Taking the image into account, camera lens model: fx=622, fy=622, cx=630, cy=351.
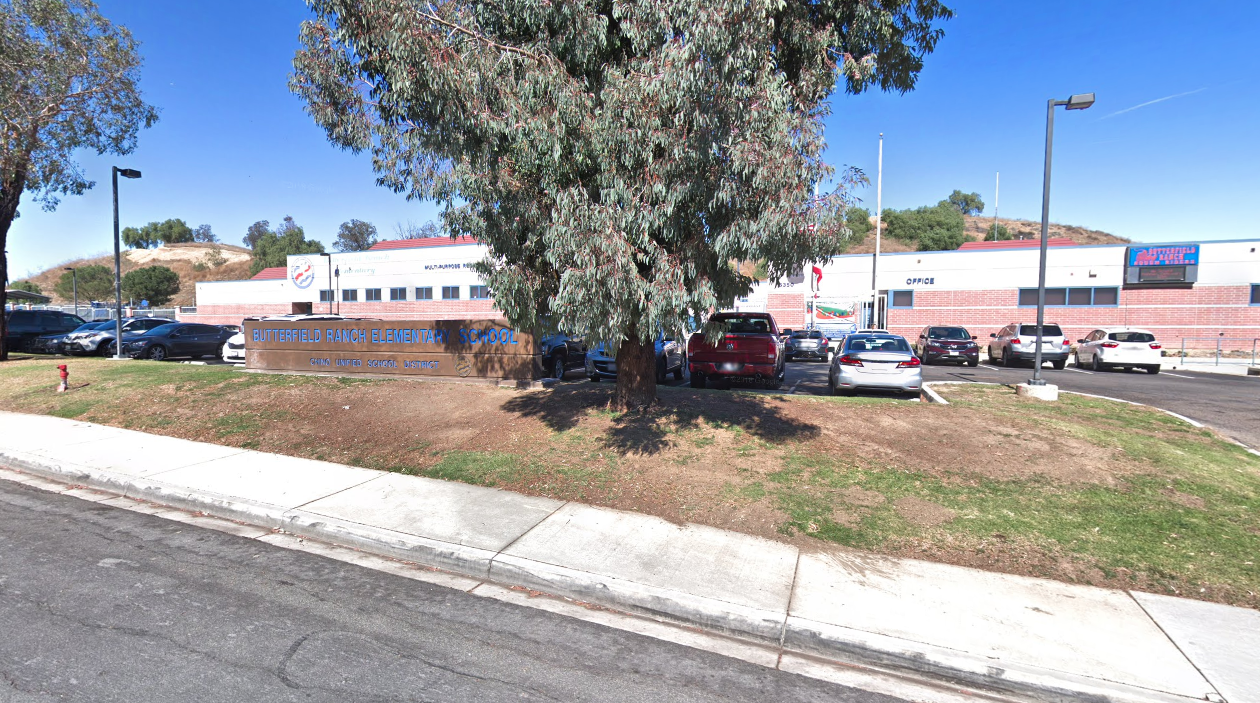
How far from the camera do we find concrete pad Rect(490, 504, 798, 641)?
4427mm

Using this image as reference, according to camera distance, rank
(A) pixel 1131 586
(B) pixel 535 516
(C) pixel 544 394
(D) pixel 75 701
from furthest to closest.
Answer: (C) pixel 544 394
(B) pixel 535 516
(A) pixel 1131 586
(D) pixel 75 701

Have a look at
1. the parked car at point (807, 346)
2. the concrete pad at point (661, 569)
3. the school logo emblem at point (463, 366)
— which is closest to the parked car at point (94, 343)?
the school logo emblem at point (463, 366)

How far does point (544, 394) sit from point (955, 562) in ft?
22.1

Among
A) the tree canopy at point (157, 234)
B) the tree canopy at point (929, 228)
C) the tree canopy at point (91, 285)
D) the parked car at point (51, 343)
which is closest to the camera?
the parked car at point (51, 343)

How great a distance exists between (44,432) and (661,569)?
34.1 feet

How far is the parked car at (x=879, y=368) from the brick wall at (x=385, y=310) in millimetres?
26762

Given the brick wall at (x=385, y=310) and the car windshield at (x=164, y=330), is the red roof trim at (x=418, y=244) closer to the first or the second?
the brick wall at (x=385, y=310)

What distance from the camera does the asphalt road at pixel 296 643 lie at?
3402 mm

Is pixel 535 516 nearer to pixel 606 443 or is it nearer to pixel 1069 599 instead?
pixel 606 443

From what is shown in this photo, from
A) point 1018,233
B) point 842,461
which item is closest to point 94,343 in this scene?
point 842,461

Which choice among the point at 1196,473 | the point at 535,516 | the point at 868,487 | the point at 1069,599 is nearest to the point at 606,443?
the point at 535,516

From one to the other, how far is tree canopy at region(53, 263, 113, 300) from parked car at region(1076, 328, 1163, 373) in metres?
119

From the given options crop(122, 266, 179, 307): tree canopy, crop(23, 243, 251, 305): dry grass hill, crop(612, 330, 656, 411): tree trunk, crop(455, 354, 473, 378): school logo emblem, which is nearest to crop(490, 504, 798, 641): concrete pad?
crop(612, 330, 656, 411): tree trunk

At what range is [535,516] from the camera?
6094 millimetres
